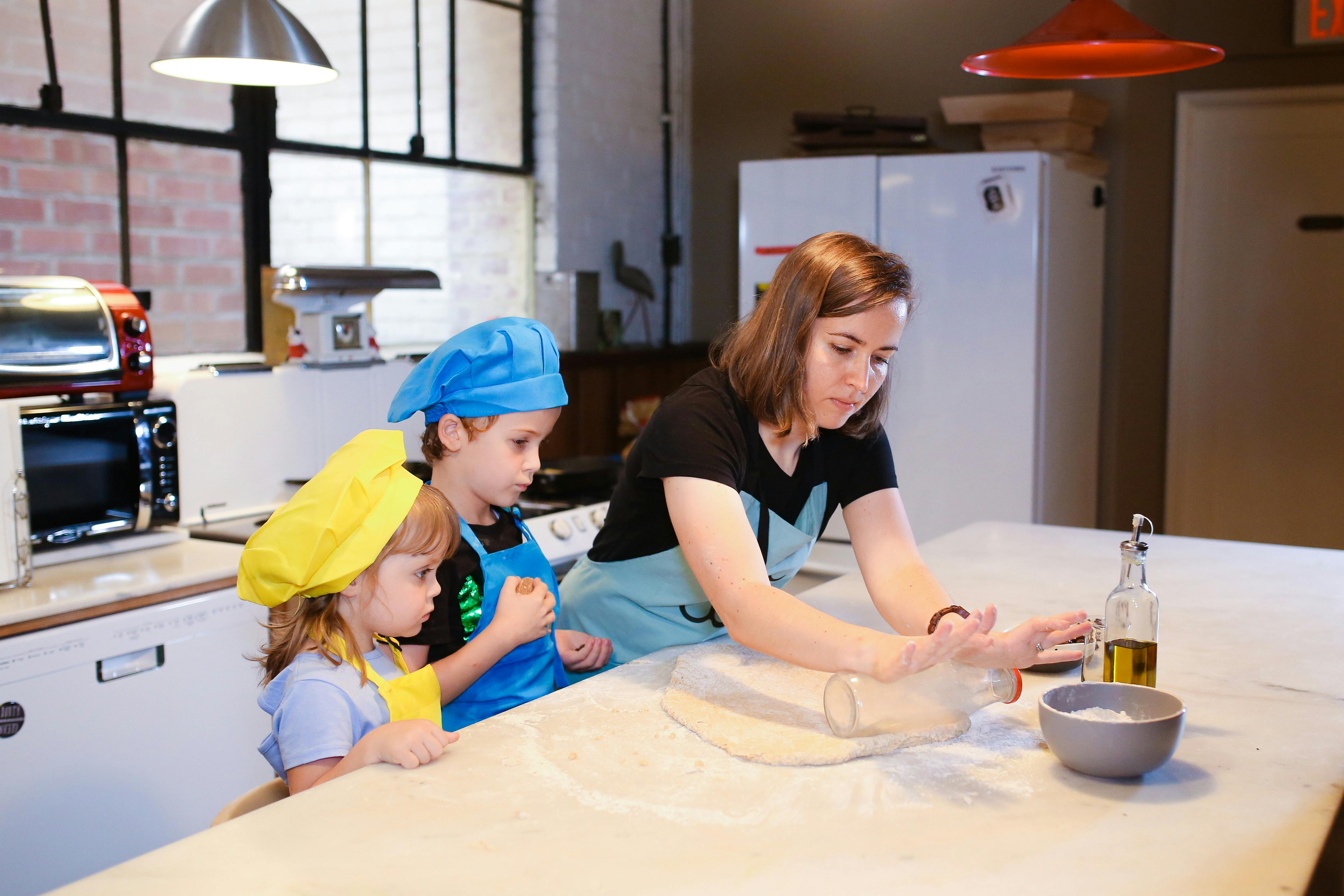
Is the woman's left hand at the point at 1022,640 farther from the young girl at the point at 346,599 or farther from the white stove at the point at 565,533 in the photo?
the white stove at the point at 565,533

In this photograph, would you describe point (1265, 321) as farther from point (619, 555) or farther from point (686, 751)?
point (686, 751)

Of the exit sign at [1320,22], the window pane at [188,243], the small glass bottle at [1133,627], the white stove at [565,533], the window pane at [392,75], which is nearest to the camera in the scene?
the small glass bottle at [1133,627]

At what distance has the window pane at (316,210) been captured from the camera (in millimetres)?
3309

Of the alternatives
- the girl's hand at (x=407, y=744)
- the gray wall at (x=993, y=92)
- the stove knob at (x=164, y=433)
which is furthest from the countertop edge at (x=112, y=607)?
the gray wall at (x=993, y=92)

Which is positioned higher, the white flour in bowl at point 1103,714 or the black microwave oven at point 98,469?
the black microwave oven at point 98,469

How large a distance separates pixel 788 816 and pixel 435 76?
3.42m

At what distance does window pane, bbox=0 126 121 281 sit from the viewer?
2660 mm

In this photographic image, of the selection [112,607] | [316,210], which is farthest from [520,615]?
[316,210]

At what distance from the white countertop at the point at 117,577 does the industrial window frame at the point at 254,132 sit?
3.13 ft

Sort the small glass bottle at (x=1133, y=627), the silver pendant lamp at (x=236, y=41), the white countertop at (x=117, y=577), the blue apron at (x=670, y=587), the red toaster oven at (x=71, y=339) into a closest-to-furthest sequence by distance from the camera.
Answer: the small glass bottle at (x=1133, y=627) → the blue apron at (x=670, y=587) → the white countertop at (x=117, y=577) → the red toaster oven at (x=71, y=339) → the silver pendant lamp at (x=236, y=41)

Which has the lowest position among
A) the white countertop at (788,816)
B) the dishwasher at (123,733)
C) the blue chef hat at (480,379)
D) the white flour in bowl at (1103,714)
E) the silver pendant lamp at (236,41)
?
the dishwasher at (123,733)

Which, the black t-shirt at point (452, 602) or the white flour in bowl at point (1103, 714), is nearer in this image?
the white flour in bowl at point (1103, 714)

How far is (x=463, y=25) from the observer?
3912mm

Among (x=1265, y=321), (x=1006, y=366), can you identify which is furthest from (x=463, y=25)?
(x=1265, y=321)
